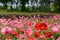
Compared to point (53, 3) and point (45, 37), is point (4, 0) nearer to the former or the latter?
point (53, 3)

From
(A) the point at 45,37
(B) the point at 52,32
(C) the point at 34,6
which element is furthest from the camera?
(C) the point at 34,6

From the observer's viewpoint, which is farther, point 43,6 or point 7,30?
point 43,6

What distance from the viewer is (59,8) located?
966 inches

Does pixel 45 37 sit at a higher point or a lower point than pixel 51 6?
higher

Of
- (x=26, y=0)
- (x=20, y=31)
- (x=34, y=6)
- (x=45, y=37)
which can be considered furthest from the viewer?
(x=34, y=6)

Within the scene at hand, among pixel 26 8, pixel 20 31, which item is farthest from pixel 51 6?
pixel 20 31

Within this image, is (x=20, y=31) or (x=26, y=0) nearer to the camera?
(x=20, y=31)

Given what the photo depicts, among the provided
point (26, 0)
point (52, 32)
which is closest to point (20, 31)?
point (52, 32)

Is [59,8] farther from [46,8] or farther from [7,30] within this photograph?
[7,30]

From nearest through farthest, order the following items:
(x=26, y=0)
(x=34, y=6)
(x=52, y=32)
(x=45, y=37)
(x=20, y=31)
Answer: (x=45, y=37) → (x=52, y=32) → (x=20, y=31) → (x=26, y=0) → (x=34, y=6)

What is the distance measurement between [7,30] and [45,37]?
49 cm

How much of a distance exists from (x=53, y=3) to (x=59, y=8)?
1706 millimetres

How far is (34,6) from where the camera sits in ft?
84.2

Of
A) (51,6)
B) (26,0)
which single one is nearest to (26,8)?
(26,0)
